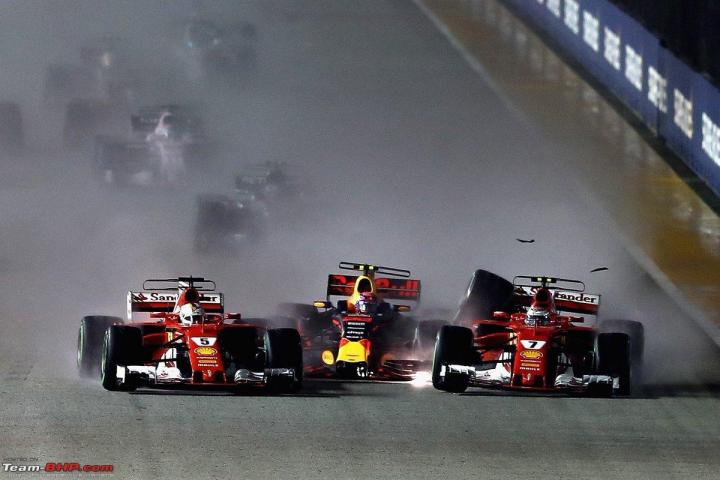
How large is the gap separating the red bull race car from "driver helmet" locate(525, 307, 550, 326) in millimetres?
1469

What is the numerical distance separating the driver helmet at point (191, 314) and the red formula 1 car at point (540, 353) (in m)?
2.95

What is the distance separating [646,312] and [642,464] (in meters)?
10.5

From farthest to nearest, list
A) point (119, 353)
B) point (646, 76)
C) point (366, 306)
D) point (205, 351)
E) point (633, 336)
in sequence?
point (646, 76), point (366, 306), point (633, 336), point (205, 351), point (119, 353)

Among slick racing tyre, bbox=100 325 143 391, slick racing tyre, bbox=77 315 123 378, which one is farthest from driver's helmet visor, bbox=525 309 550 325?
slick racing tyre, bbox=77 315 123 378

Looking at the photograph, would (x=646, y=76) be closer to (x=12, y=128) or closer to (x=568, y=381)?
(x=12, y=128)

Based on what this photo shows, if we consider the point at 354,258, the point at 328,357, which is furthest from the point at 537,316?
the point at 354,258

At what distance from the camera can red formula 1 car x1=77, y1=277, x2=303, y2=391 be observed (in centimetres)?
2200

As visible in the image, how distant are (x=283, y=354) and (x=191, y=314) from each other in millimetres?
1419

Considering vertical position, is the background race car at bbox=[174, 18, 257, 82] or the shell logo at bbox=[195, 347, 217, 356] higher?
the background race car at bbox=[174, 18, 257, 82]

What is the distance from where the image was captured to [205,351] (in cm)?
2220

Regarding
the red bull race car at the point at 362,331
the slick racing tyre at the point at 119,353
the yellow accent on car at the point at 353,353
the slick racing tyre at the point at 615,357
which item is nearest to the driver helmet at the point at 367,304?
the red bull race car at the point at 362,331

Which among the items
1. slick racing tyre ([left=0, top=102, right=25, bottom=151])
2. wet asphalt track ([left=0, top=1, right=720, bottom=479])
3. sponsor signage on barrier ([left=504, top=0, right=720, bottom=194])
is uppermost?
sponsor signage on barrier ([left=504, top=0, right=720, bottom=194])

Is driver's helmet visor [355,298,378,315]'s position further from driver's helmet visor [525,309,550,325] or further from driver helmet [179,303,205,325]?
driver helmet [179,303,205,325]

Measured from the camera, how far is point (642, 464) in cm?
1886
